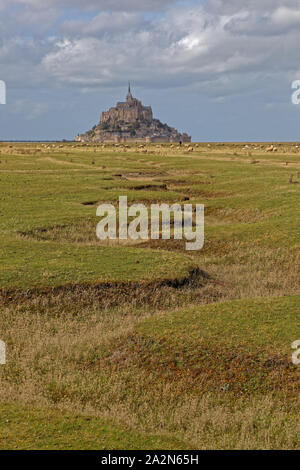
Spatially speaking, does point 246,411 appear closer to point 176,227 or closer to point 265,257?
point 265,257

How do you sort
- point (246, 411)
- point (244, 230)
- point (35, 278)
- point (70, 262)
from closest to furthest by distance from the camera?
point (246, 411), point (35, 278), point (70, 262), point (244, 230)

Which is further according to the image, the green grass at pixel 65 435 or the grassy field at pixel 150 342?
the grassy field at pixel 150 342

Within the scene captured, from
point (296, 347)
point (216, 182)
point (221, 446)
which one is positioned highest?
point (216, 182)

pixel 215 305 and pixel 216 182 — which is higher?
pixel 216 182

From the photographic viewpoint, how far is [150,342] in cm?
1672

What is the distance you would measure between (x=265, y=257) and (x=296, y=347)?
14322 millimetres

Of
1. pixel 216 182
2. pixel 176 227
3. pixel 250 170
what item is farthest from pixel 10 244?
pixel 250 170

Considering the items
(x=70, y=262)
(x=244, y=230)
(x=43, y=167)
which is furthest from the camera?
(x=43, y=167)

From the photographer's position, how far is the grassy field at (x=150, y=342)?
12.4 metres

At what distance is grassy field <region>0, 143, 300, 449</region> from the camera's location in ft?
40.8

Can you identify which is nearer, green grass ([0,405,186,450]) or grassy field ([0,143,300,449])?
green grass ([0,405,186,450])

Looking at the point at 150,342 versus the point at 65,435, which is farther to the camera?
the point at 150,342

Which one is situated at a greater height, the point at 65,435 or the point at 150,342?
the point at 150,342

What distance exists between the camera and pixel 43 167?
84.6 metres
